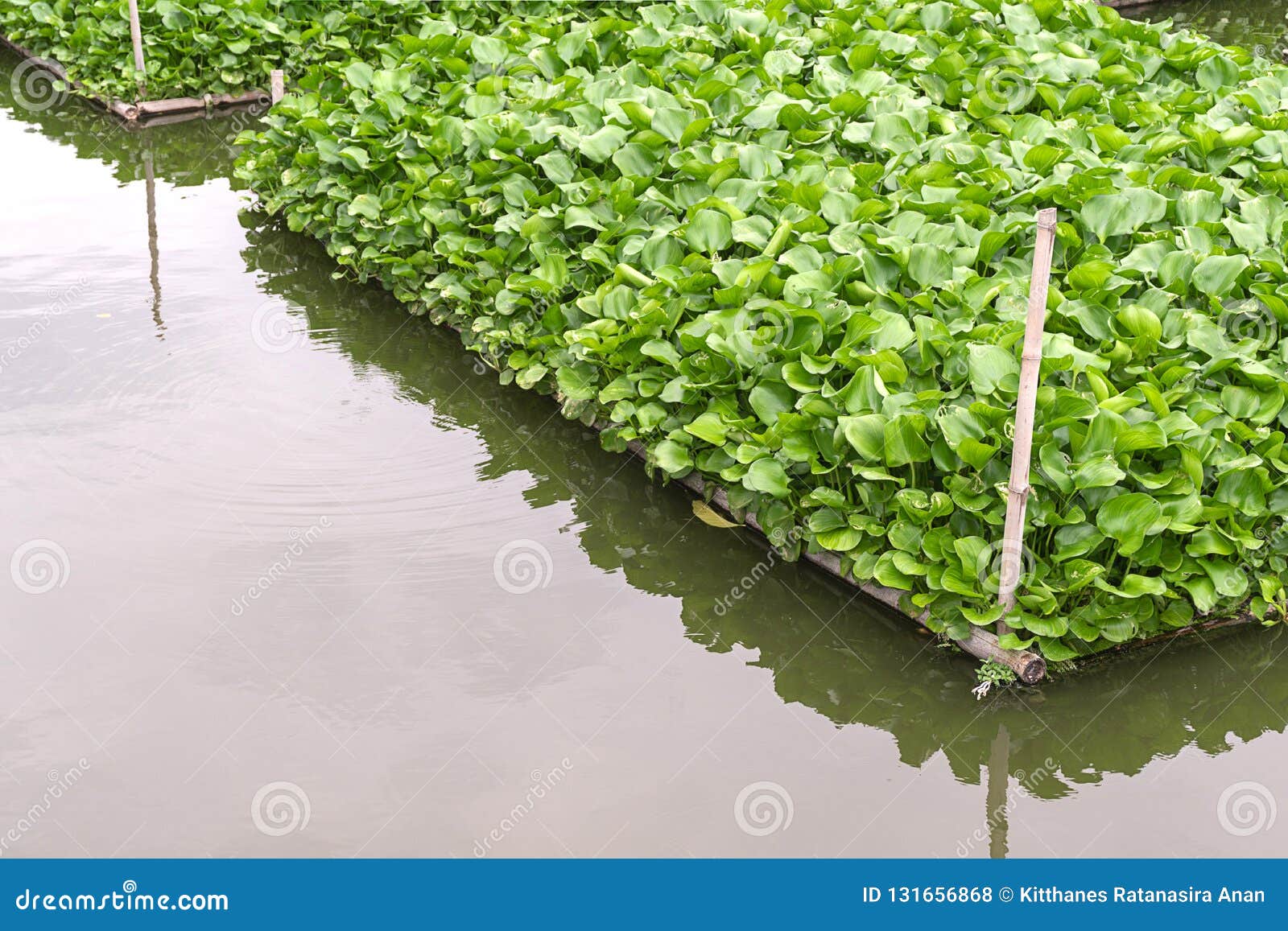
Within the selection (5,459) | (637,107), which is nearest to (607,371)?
(637,107)

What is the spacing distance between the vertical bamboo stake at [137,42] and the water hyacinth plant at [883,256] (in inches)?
101

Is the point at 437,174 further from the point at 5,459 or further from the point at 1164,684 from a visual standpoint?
the point at 1164,684

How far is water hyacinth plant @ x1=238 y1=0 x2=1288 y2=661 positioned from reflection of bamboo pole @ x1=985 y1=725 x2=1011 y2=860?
0.29 m

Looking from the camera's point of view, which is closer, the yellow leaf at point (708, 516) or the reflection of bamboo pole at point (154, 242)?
the yellow leaf at point (708, 516)

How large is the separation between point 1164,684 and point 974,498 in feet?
2.57

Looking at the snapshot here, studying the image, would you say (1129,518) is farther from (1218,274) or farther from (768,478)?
(1218,274)

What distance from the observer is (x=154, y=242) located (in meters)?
7.49

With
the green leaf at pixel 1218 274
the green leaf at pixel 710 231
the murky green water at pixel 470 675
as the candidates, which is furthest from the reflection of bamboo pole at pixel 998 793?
the green leaf at pixel 710 231

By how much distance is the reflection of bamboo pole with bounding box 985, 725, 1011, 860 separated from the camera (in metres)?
3.57

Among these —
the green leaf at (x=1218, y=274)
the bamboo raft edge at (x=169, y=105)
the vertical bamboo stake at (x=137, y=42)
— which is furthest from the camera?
the bamboo raft edge at (x=169, y=105)

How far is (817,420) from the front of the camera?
14.5 ft

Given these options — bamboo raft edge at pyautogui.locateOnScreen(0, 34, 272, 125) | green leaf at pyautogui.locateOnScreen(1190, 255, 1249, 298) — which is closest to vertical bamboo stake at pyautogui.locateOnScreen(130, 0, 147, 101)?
bamboo raft edge at pyautogui.locateOnScreen(0, 34, 272, 125)

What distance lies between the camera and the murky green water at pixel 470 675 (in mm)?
3635

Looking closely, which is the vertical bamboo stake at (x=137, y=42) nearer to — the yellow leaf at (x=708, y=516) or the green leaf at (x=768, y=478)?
the yellow leaf at (x=708, y=516)
